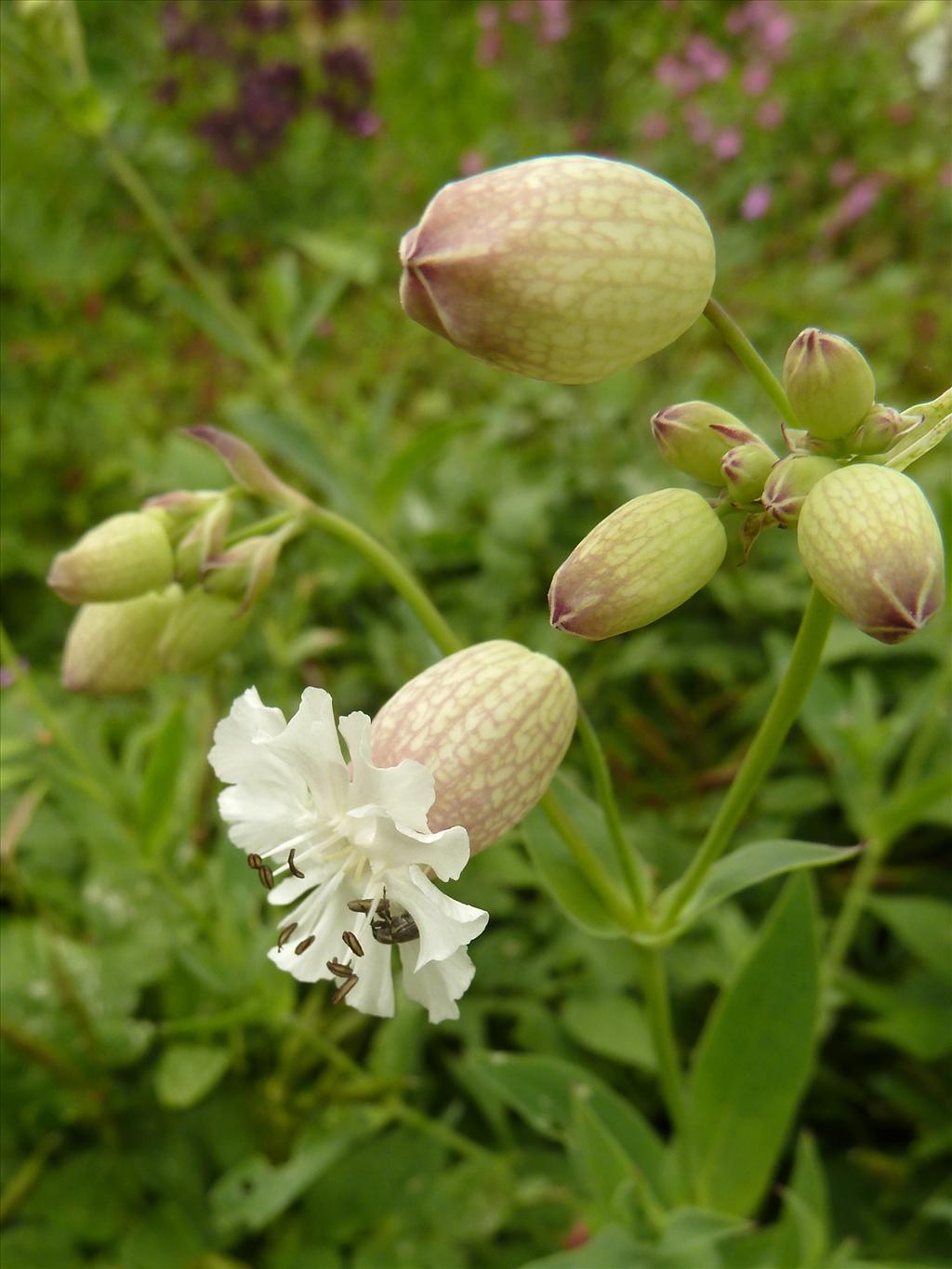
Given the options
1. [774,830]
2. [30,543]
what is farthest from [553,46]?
[774,830]

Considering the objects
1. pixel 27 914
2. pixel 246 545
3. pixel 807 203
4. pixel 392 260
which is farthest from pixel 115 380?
pixel 807 203

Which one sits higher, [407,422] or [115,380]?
[115,380]

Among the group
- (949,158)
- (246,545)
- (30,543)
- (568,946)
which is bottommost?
(949,158)

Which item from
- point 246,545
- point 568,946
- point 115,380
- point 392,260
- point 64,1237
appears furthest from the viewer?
point 392,260

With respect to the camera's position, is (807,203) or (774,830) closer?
(774,830)

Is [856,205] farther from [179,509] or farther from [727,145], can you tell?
[179,509]

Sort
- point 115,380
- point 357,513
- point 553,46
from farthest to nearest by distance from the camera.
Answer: point 553,46 < point 115,380 < point 357,513

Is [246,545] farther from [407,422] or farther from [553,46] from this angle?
[553,46]
